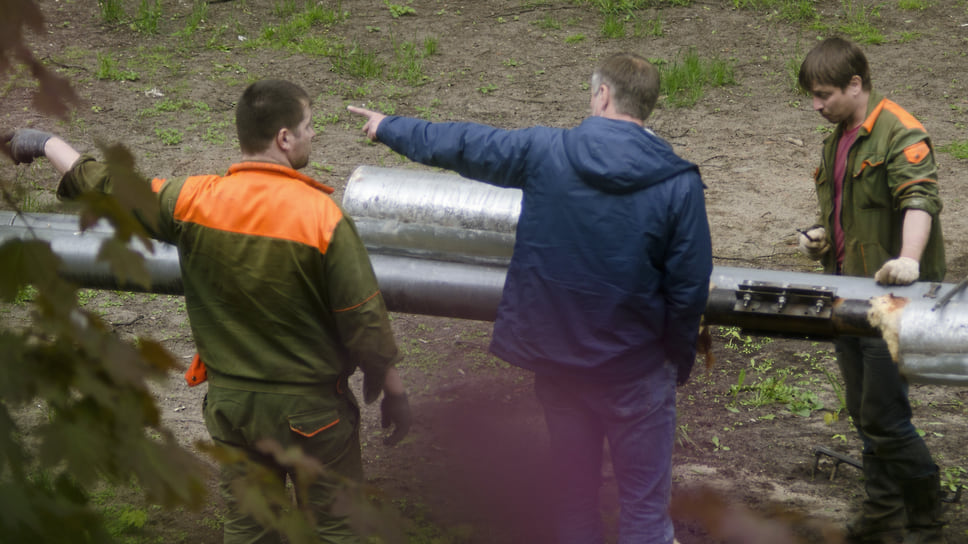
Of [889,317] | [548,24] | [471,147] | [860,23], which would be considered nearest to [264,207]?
[471,147]

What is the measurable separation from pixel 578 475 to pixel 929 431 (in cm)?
230

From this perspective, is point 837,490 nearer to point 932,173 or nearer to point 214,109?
point 932,173

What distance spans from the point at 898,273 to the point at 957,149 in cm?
515

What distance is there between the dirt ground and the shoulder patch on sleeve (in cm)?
135

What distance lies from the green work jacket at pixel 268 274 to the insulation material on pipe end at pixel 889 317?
151cm

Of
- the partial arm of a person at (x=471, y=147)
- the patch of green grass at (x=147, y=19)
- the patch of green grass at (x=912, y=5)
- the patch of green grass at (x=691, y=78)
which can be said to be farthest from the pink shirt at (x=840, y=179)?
the patch of green grass at (x=912, y=5)

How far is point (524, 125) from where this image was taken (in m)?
7.82

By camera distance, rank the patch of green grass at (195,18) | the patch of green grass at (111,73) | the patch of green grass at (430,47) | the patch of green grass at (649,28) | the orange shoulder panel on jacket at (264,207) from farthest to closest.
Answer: the patch of green grass at (649,28) < the patch of green grass at (195,18) < the patch of green grass at (430,47) < the patch of green grass at (111,73) < the orange shoulder panel on jacket at (264,207)

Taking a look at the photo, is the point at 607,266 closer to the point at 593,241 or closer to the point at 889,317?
the point at 593,241

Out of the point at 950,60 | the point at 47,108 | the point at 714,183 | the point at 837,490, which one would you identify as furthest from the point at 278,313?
the point at 950,60

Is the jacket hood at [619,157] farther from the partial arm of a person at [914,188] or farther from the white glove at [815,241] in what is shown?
the white glove at [815,241]

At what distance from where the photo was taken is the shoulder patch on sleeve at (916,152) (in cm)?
312

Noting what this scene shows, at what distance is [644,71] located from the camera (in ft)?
8.86

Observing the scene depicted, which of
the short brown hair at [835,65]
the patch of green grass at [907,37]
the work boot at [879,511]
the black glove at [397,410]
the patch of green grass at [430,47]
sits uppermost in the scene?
the short brown hair at [835,65]
